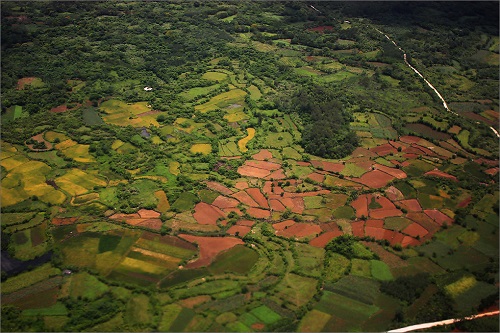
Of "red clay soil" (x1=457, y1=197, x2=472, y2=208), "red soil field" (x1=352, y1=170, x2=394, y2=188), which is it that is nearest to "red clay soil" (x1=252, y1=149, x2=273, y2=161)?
"red soil field" (x1=352, y1=170, x2=394, y2=188)

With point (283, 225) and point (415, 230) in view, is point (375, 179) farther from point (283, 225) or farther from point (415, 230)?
point (283, 225)

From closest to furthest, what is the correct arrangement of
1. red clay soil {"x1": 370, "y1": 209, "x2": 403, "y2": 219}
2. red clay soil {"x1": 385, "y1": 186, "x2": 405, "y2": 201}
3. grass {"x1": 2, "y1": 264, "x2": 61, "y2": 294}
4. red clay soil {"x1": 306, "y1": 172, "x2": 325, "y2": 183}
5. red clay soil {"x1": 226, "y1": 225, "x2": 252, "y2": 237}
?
grass {"x1": 2, "y1": 264, "x2": 61, "y2": 294} < red clay soil {"x1": 226, "y1": 225, "x2": 252, "y2": 237} < red clay soil {"x1": 370, "y1": 209, "x2": 403, "y2": 219} < red clay soil {"x1": 385, "y1": 186, "x2": 405, "y2": 201} < red clay soil {"x1": 306, "y1": 172, "x2": 325, "y2": 183}

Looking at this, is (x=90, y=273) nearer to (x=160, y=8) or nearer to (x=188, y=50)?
(x=188, y=50)

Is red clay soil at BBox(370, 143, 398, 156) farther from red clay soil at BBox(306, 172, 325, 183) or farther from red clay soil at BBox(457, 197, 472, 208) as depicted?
red clay soil at BBox(457, 197, 472, 208)

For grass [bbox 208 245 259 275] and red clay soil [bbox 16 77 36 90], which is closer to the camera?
grass [bbox 208 245 259 275]

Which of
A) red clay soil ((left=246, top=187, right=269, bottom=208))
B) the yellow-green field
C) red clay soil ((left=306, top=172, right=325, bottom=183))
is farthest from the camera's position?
the yellow-green field

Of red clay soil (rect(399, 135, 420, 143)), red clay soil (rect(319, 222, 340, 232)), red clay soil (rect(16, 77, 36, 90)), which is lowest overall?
red clay soil (rect(16, 77, 36, 90))
